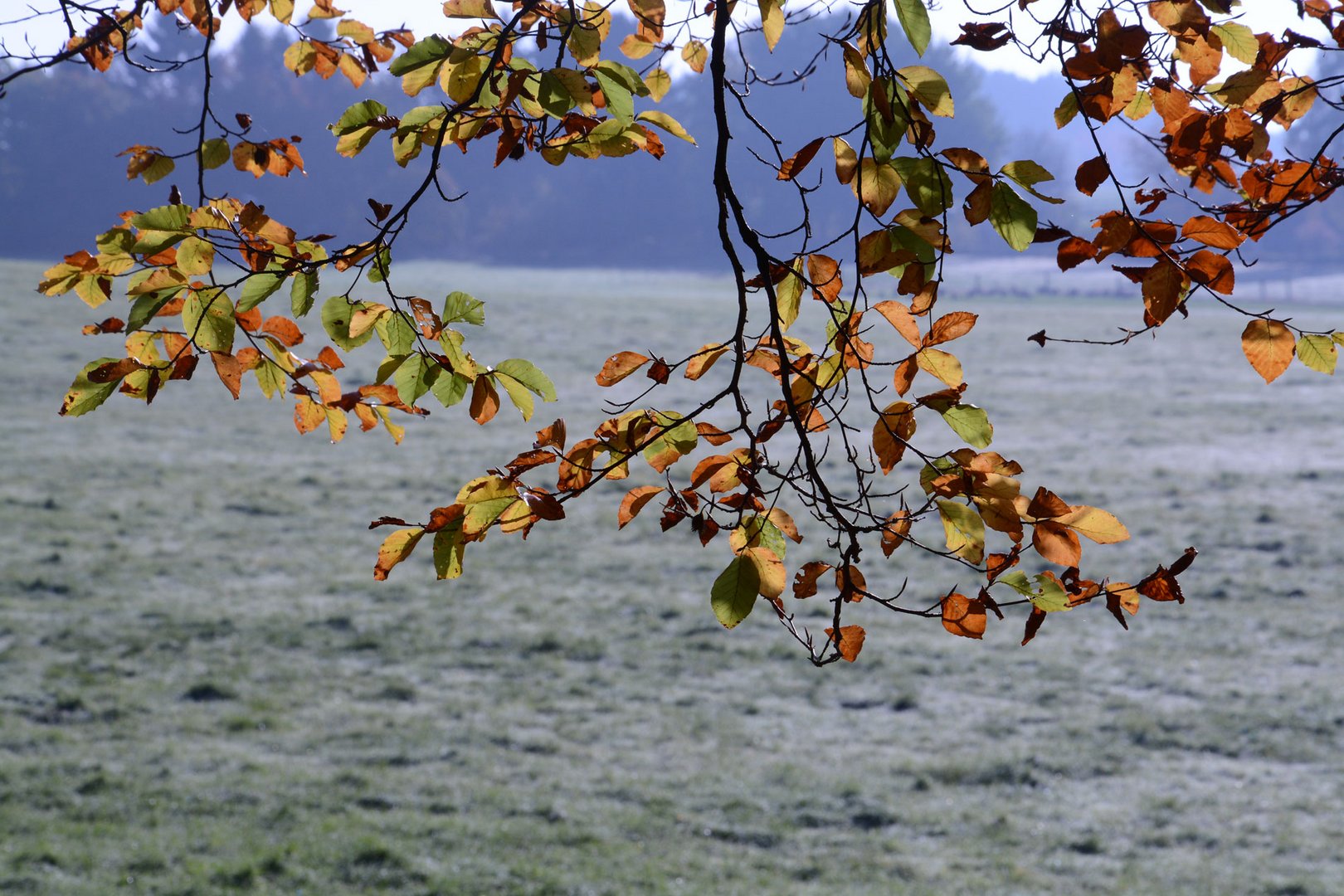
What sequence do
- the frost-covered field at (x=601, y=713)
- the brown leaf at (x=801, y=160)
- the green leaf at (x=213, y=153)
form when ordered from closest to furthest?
the brown leaf at (x=801, y=160) < the green leaf at (x=213, y=153) < the frost-covered field at (x=601, y=713)

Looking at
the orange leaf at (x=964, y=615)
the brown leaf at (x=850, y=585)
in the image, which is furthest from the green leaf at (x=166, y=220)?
the orange leaf at (x=964, y=615)

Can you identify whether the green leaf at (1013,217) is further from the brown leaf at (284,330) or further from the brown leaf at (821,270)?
the brown leaf at (284,330)

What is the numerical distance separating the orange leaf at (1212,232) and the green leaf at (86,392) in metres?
1.42

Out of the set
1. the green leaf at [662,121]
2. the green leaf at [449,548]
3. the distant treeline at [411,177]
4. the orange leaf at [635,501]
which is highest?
the distant treeline at [411,177]

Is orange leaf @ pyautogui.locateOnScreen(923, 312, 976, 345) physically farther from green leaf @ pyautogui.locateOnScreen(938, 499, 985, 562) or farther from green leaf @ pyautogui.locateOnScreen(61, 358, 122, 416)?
green leaf @ pyautogui.locateOnScreen(61, 358, 122, 416)

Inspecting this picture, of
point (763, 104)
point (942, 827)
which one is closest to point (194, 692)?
point (942, 827)

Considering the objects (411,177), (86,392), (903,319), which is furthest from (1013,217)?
(411,177)

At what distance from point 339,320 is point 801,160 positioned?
716 mm

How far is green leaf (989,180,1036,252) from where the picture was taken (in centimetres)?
138

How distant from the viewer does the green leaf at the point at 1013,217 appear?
138cm

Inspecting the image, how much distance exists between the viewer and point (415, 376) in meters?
1.81

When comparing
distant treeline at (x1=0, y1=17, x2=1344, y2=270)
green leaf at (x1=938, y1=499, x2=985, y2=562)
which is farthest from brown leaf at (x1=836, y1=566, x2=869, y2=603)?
distant treeline at (x1=0, y1=17, x2=1344, y2=270)

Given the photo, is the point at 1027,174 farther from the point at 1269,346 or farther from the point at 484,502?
the point at 484,502

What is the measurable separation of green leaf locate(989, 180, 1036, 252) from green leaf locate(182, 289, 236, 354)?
3.35ft
